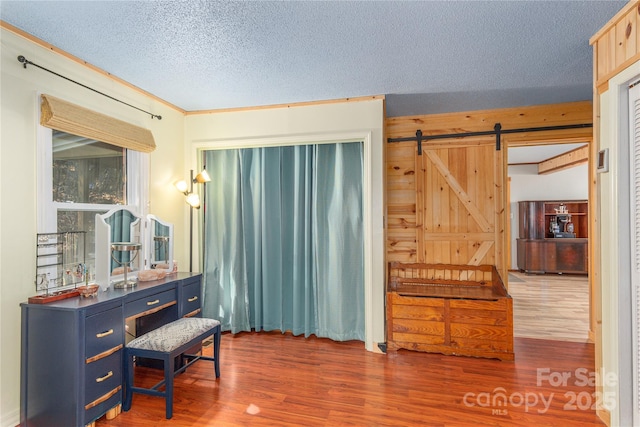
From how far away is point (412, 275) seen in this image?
12.5ft

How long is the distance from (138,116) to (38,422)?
2.38m

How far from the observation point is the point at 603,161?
202 cm

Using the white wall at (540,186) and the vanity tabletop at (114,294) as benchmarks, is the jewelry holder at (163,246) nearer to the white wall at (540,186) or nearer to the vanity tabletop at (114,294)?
the vanity tabletop at (114,294)

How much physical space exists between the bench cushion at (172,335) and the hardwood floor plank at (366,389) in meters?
0.44

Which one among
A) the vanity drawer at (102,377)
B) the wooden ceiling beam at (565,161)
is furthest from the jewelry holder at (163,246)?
the wooden ceiling beam at (565,161)

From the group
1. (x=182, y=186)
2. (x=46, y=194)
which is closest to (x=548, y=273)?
(x=182, y=186)

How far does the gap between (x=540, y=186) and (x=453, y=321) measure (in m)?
6.14

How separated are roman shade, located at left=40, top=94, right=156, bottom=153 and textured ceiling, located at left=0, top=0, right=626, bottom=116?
38 centimetres

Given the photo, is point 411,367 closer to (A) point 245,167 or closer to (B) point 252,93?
(A) point 245,167

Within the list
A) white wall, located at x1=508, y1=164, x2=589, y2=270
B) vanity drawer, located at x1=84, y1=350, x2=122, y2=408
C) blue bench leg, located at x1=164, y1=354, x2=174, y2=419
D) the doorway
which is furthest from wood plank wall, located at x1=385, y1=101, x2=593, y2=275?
white wall, located at x1=508, y1=164, x2=589, y2=270

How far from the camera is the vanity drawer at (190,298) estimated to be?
2.85m

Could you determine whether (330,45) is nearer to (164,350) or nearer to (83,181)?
(83,181)

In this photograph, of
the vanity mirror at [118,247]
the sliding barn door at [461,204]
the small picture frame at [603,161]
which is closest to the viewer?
the small picture frame at [603,161]

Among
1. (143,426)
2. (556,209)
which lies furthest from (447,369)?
(556,209)
